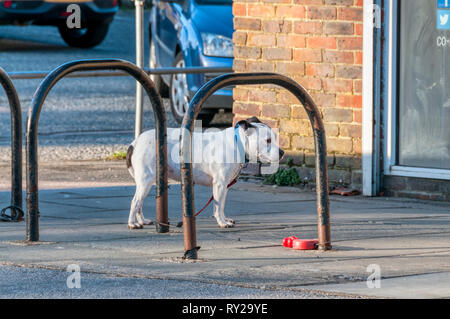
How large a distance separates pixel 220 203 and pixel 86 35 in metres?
15.0

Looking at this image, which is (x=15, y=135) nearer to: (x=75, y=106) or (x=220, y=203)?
(x=220, y=203)

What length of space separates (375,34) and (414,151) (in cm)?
102

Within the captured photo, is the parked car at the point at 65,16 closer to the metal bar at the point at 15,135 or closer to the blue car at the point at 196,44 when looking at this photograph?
the blue car at the point at 196,44

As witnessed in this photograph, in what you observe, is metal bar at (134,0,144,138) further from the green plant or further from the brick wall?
the green plant

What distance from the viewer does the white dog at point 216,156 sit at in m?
7.97

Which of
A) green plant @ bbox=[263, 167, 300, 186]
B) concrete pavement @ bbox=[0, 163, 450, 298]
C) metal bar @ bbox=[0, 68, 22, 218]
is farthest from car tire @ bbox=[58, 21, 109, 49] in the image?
metal bar @ bbox=[0, 68, 22, 218]

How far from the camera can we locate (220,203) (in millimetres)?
8039

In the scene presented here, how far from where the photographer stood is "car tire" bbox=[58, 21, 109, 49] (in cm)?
2225

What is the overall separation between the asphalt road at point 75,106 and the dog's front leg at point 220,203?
155 inches

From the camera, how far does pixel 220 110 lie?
1348 cm

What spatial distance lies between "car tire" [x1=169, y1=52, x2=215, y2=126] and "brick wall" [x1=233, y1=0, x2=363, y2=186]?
3.23m

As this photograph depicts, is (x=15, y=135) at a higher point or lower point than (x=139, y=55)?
lower

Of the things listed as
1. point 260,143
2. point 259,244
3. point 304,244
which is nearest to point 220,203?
point 260,143

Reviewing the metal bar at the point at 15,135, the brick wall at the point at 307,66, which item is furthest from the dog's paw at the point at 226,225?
the brick wall at the point at 307,66
